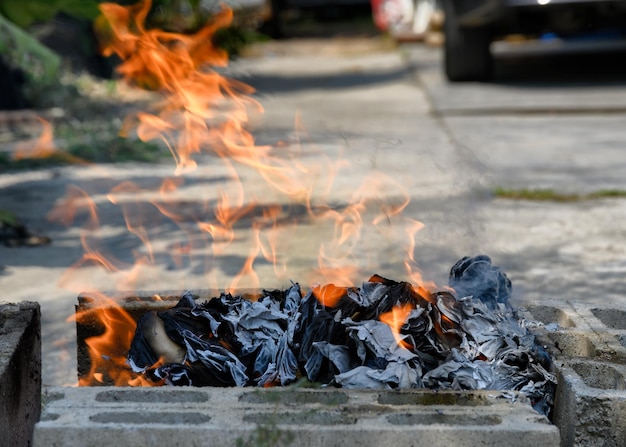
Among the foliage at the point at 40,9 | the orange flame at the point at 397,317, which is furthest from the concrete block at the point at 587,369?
the foliage at the point at 40,9

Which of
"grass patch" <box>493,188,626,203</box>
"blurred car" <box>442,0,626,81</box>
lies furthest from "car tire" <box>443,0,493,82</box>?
"grass patch" <box>493,188,626,203</box>

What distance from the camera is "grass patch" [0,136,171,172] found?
7238 millimetres

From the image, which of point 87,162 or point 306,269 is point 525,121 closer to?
point 87,162

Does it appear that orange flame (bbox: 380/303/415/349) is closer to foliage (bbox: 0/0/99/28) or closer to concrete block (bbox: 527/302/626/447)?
concrete block (bbox: 527/302/626/447)

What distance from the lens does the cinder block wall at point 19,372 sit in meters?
2.40

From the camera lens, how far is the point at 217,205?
19.0ft

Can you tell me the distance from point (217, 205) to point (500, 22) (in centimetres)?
462

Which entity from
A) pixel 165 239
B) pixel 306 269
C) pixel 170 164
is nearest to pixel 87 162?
pixel 170 164

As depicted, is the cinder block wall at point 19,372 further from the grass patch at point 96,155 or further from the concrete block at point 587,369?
the grass patch at point 96,155

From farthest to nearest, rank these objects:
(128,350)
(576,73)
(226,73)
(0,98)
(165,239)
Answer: (226,73), (576,73), (0,98), (165,239), (128,350)

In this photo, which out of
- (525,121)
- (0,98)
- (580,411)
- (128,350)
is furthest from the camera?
(0,98)

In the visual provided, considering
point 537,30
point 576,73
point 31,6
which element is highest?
point 31,6

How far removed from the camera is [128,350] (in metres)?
2.88

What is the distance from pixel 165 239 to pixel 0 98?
4.66m
